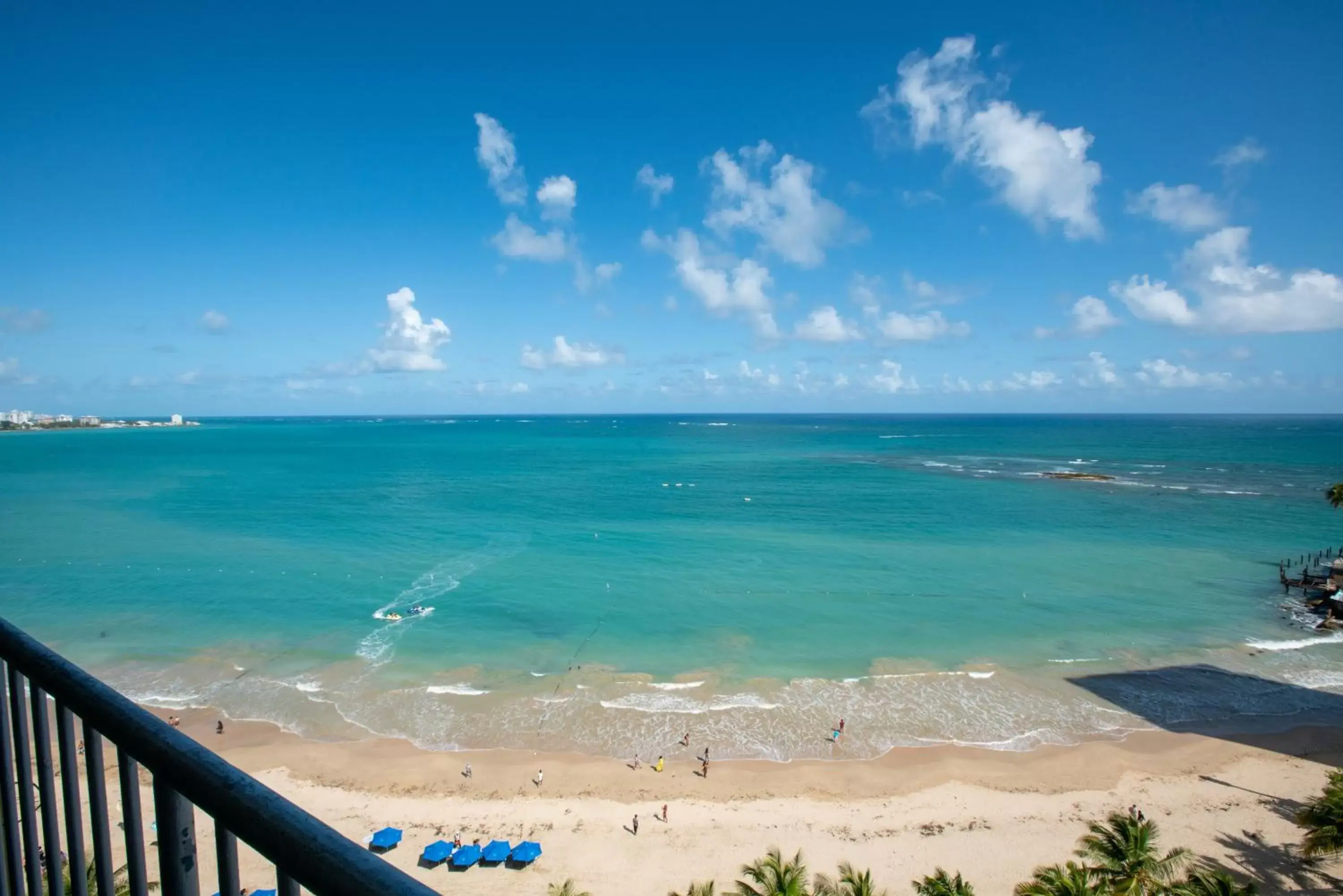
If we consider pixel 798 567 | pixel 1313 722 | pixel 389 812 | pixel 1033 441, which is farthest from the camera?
pixel 1033 441

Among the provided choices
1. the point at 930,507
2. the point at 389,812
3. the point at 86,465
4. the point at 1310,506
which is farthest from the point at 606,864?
the point at 86,465

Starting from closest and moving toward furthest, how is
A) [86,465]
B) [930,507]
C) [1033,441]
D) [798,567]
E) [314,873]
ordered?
[314,873] → [798,567] → [930,507] → [86,465] → [1033,441]

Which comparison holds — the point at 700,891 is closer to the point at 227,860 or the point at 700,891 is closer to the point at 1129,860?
the point at 1129,860

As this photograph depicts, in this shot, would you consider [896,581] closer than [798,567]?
Yes

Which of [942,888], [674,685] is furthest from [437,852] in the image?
[942,888]

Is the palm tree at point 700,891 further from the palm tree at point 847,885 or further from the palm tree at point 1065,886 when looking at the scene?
the palm tree at point 1065,886

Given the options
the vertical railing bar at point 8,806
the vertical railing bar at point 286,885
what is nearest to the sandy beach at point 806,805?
the vertical railing bar at point 8,806

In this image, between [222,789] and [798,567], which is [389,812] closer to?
[222,789]

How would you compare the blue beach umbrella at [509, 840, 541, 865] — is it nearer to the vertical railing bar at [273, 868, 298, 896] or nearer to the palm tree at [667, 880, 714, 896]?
the palm tree at [667, 880, 714, 896]
